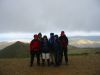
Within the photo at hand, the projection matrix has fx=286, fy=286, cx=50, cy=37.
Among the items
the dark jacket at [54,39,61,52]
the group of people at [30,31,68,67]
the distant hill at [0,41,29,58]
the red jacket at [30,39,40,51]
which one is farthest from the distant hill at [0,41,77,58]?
the dark jacket at [54,39,61,52]

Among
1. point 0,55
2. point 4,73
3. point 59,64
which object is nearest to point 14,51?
point 0,55

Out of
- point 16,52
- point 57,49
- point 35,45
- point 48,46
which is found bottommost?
point 57,49

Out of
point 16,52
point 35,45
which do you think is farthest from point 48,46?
point 16,52

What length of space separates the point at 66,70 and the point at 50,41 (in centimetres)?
358

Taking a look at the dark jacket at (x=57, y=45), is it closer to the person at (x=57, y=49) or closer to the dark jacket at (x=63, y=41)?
the person at (x=57, y=49)

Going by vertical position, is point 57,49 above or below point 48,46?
below

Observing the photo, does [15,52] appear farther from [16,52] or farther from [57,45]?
[57,45]

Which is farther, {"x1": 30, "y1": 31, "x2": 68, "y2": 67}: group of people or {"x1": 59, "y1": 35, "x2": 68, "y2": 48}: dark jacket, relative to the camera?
{"x1": 59, "y1": 35, "x2": 68, "y2": 48}: dark jacket

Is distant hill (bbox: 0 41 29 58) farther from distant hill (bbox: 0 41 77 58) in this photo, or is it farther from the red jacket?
the red jacket

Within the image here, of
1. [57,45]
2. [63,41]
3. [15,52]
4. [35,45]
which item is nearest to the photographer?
[35,45]

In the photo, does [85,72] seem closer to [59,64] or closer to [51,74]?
[51,74]

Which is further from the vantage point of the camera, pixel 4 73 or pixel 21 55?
pixel 21 55

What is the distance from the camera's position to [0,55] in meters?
47.2

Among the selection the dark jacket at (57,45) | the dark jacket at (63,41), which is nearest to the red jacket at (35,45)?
the dark jacket at (57,45)
